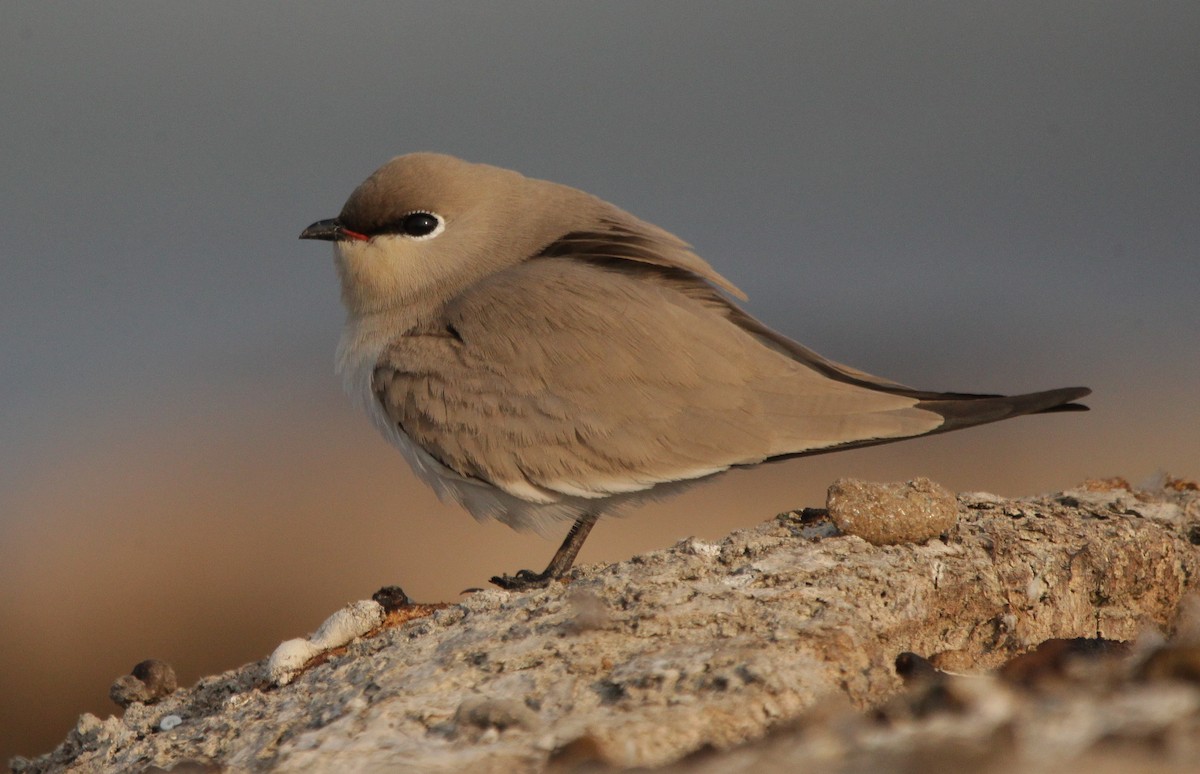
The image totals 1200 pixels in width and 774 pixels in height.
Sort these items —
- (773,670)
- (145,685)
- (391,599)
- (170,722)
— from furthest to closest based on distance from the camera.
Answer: (391,599), (145,685), (170,722), (773,670)

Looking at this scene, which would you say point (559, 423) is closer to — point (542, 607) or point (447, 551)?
point (542, 607)

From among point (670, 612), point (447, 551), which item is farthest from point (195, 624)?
point (670, 612)

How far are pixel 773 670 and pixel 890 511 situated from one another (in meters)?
1.35

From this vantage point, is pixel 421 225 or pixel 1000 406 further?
pixel 421 225

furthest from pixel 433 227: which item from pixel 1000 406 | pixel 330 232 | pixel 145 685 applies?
pixel 1000 406

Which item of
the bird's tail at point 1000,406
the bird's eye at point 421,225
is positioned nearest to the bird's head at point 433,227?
the bird's eye at point 421,225

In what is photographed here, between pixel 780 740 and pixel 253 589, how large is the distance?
8939 millimetres

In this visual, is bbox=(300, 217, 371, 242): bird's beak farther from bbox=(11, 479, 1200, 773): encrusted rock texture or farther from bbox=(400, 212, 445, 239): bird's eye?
bbox=(11, 479, 1200, 773): encrusted rock texture

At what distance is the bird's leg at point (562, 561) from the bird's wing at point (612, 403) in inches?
12.8

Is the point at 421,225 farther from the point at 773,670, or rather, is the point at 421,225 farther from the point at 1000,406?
the point at 773,670

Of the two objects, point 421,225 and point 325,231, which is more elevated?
point 325,231

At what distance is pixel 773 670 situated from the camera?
11.2 feet

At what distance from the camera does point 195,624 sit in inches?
416

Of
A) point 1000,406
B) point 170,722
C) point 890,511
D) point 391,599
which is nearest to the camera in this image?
point 170,722
